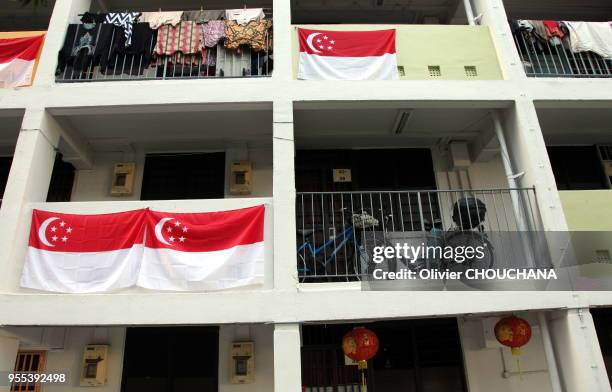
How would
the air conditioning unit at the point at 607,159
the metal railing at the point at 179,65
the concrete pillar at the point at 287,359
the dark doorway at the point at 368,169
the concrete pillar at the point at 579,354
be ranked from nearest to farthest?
the concrete pillar at the point at 287,359
the concrete pillar at the point at 579,354
the metal railing at the point at 179,65
the dark doorway at the point at 368,169
the air conditioning unit at the point at 607,159

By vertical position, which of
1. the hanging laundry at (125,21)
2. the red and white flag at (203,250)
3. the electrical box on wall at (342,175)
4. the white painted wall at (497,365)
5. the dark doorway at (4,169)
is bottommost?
the white painted wall at (497,365)

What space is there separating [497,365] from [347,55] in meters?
5.65

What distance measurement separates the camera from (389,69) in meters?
7.02

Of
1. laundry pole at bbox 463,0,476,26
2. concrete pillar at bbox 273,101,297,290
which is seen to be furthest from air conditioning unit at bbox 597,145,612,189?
concrete pillar at bbox 273,101,297,290

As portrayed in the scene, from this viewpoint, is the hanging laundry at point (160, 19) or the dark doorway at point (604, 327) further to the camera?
the dark doorway at point (604, 327)

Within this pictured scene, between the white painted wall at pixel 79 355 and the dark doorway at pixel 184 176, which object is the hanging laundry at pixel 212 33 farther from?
the white painted wall at pixel 79 355

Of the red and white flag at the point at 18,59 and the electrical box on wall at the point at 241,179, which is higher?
the red and white flag at the point at 18,59

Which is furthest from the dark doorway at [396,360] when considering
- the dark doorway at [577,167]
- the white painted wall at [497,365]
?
the dark doorway at [577,167]

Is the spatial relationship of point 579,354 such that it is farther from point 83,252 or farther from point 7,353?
point 7,353

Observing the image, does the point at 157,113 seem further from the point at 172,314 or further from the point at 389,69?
the point at 389,69

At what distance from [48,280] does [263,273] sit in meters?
2.85

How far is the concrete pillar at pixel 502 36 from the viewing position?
701 cm

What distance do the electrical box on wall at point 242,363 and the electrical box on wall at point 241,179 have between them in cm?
264

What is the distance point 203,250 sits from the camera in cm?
580
